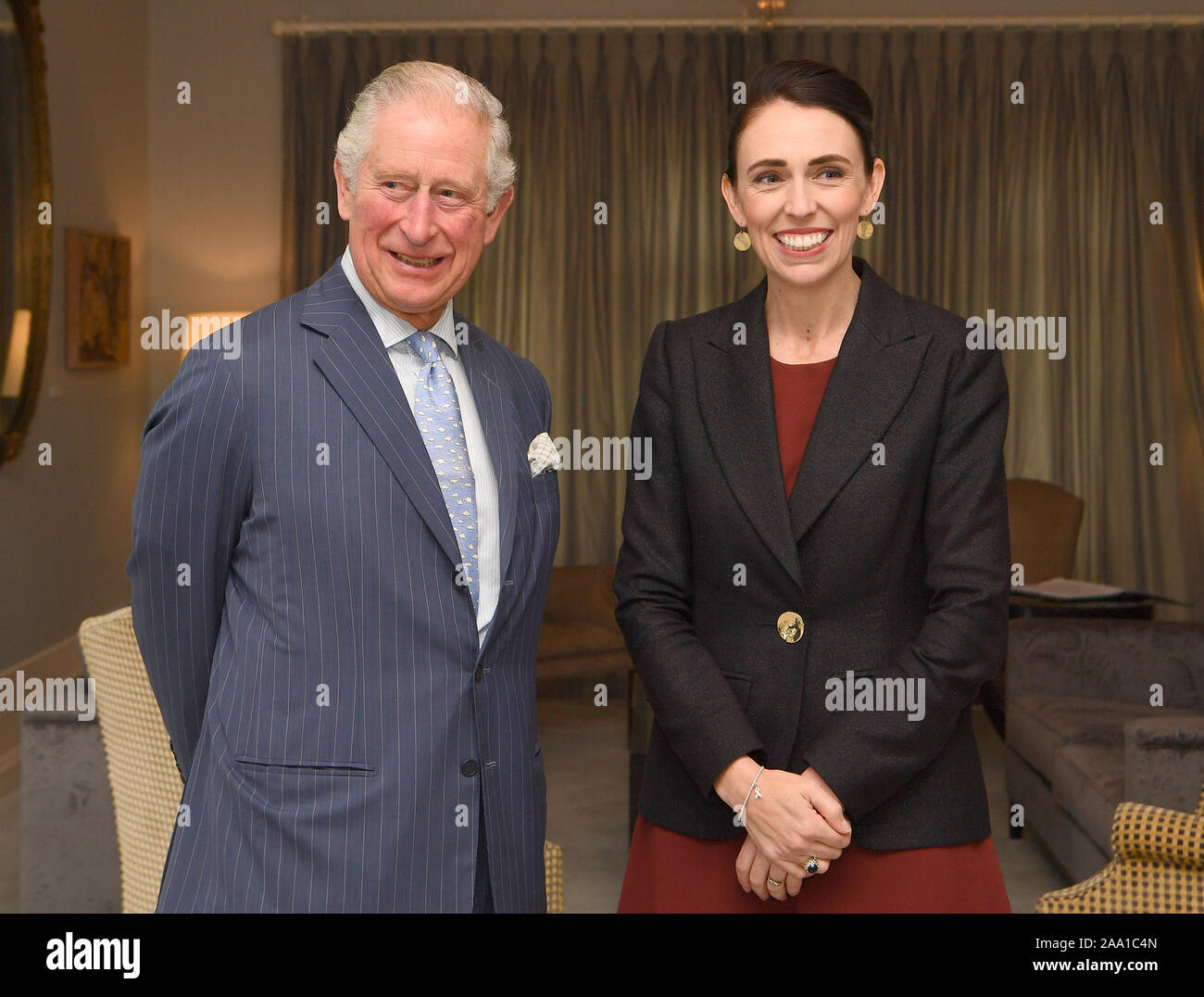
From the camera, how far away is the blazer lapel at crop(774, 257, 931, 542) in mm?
1569

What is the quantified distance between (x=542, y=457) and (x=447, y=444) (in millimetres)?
145

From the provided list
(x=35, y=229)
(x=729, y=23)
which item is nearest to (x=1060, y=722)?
(x=729, y=23)

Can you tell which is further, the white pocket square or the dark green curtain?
the dark green curtain

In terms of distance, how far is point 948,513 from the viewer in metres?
1.55

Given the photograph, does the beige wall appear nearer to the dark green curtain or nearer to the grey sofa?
the dark green curtain

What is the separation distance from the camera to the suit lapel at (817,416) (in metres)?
1.57

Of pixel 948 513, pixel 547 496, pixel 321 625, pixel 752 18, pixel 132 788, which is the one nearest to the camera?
pixel 321 625

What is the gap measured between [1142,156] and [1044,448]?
5.07 ft

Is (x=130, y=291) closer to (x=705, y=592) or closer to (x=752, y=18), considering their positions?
(x=752, y=18)

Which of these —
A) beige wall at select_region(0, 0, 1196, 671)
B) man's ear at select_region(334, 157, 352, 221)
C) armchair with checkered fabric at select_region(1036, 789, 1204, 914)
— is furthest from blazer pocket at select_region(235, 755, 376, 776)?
beige wall at select_region(0, 0, 1196, 671)

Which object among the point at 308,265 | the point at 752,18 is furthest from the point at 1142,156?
the point at 308,265

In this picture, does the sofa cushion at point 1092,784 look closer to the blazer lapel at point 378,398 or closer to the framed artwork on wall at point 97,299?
the blazer lapel at point 378,398

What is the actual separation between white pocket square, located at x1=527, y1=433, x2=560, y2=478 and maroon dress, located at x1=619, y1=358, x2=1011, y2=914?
288mm

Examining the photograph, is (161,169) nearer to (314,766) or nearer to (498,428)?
(498,428)
